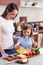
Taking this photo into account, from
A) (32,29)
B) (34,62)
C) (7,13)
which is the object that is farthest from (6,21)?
(34,62)

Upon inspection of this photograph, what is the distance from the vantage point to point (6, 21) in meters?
0.89

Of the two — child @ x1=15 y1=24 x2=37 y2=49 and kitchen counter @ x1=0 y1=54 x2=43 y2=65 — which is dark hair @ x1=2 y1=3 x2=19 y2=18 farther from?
kitchen counter @ x1=0 y1=54 x2=43 y2=65

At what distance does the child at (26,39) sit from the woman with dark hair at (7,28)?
59 mm

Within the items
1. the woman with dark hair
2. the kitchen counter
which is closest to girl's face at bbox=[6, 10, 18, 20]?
the woman with dark hair

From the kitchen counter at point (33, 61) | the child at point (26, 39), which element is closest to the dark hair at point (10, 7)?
the child at point (26, 39)

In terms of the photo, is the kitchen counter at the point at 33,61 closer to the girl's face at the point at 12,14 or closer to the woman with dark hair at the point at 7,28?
the woman with dark hair at the point at 7,28

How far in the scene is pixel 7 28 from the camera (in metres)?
0.89

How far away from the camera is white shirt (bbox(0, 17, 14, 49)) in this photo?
0.88 m

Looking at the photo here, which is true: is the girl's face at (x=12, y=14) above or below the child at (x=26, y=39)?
above

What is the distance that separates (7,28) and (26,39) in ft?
0.50

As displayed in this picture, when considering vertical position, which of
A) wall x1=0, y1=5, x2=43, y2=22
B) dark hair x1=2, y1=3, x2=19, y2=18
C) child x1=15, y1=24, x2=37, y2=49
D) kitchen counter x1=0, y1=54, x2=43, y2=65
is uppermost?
dark hair x1=2, y1=3, x2=19, y2=18

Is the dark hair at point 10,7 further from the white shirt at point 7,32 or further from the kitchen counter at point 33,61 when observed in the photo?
the kitchen counter at point 33,61

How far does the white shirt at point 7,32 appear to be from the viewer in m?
0.88

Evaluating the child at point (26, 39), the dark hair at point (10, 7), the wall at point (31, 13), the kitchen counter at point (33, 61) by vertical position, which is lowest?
the kitchen counter at point (33, 61)
